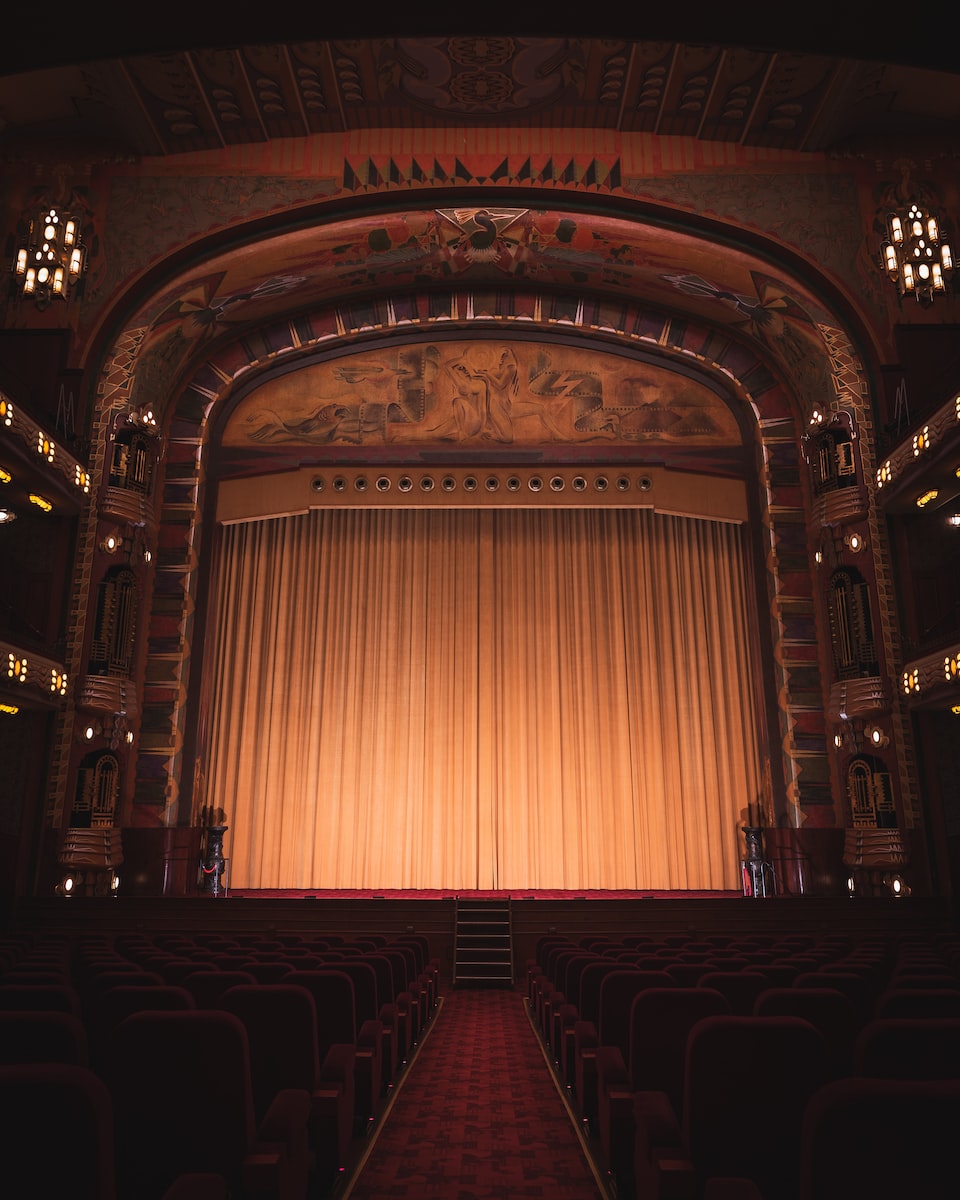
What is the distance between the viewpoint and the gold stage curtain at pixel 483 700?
16.5 m

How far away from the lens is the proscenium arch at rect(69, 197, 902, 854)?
1431 centimetres

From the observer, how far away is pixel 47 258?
1348 cm

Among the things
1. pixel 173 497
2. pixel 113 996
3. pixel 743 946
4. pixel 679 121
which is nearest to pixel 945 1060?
pixel 113 996

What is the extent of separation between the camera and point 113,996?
9.96ft

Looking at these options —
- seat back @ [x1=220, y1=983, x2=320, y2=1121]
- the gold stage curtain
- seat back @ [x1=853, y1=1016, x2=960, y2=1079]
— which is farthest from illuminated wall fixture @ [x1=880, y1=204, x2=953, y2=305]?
seat back @ [x1=220, y1=983, x2=320, y2=1121]

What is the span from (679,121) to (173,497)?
31.0 feet

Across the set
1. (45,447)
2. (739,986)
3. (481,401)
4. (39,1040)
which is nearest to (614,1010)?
(739,986)

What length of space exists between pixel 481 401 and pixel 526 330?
1.57 metres

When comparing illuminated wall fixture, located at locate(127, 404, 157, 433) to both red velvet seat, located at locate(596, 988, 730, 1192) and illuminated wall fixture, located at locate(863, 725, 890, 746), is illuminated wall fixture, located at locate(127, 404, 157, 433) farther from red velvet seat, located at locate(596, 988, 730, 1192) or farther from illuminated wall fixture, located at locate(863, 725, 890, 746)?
red velvet seat, located at locate(596, 988, 730, 1192)

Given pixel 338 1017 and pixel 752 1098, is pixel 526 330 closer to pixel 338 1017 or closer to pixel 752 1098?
pixel 338 1017

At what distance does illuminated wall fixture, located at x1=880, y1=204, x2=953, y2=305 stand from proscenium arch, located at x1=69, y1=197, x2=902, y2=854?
122 centimetres

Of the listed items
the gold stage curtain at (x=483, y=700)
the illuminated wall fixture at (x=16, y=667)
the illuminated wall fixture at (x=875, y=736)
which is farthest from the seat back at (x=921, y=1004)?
the gold stage curtain at (x=483, y=700)

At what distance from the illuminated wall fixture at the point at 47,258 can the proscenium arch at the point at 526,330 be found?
42.3 inches

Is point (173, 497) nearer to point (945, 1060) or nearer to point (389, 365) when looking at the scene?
point (389, 365)
